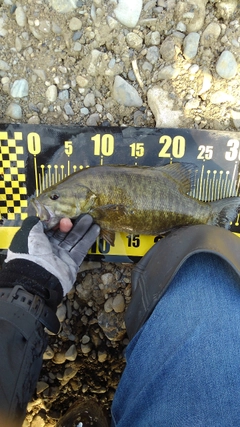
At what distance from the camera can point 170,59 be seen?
2.52m

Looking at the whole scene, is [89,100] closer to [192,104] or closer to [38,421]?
[192,104]

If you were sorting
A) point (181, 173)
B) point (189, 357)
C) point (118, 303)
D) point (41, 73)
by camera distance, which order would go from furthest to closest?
point (118, 303) < point (41, 73) < point (181, 173) < point (189, 357)

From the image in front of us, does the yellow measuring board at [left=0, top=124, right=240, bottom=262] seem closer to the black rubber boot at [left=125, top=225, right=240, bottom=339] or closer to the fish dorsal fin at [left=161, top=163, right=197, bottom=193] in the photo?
the fish dorsal fin at [left=161, top=163, right=197, bottom=193]

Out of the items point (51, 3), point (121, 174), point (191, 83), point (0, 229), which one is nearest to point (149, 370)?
point (121, 174)

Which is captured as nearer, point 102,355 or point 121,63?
point 121,63

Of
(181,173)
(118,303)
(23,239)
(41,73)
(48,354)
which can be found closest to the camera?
(23,239)

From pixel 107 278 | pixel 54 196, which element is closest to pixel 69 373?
pixel 107 278

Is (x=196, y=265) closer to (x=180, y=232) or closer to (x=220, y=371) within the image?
(x=180, y=232)

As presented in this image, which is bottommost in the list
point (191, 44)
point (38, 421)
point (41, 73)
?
point (38, 421)

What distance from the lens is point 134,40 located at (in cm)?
250

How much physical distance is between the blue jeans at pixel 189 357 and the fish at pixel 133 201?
0.46 m

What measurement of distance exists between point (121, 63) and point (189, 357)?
82.5 inches

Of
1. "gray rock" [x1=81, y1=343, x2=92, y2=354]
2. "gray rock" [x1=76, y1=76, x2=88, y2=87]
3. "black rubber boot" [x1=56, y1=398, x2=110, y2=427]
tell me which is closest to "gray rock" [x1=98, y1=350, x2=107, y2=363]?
"gray rock" [x1=81, y1=343, x2=92, y2=354]

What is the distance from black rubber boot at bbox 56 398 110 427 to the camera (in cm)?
272
